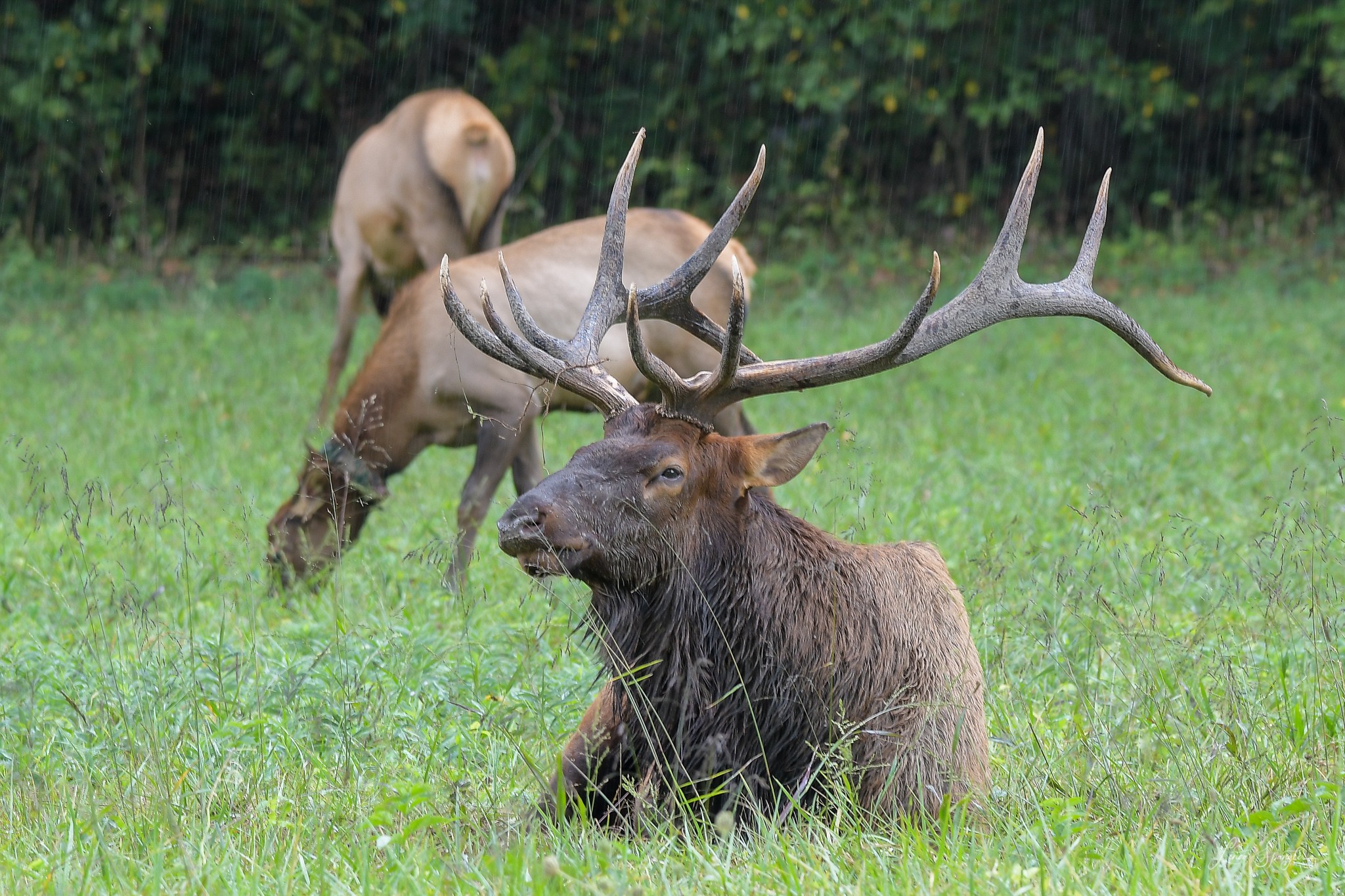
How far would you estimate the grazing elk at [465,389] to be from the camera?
20.9 ft

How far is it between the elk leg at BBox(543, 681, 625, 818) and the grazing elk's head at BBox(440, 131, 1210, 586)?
34cm

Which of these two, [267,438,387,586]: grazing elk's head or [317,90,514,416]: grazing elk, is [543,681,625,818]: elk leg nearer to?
[267,438,387,586]: grazing elk's head

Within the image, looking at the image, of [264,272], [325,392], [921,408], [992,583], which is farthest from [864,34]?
[992,583]

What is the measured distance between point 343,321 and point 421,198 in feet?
3.41

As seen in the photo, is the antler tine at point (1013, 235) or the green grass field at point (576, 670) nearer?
the green grass field at point (576, 670)

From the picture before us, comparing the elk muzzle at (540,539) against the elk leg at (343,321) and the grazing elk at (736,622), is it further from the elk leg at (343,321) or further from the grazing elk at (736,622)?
the elk leg at (343,321)

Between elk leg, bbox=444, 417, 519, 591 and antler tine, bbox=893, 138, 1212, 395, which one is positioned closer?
antler tine, bbox=893, 138, 1212, 395

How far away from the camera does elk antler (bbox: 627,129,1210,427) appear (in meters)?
3.56

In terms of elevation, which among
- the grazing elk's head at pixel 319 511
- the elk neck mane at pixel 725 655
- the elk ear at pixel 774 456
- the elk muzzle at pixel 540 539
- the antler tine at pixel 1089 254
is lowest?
the grazing elk's head at pixel 319 511

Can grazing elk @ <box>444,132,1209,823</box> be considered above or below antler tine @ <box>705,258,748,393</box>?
below

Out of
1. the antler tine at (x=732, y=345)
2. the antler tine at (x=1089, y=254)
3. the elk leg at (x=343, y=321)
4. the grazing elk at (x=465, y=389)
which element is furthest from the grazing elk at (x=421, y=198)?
the antler tine at (x=732, y=345)

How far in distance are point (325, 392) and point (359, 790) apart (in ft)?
21.2

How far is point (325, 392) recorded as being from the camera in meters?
9.80

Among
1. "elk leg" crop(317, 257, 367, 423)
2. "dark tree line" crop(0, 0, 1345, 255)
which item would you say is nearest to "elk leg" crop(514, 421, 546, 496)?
"elk leg" crop(317, 257, 367, 423)
